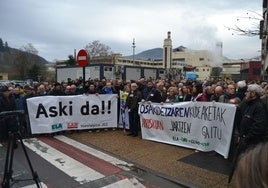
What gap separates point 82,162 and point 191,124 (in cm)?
299

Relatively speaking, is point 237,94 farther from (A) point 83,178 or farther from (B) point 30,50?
(B) point 30,50

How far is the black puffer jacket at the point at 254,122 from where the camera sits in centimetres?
511

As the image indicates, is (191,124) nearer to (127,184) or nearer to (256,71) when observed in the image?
(127,184)

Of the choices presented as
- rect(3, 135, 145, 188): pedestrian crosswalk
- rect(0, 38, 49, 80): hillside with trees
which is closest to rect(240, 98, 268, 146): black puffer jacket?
rect(3, 135, 145, 188): pedestrian crosswalk

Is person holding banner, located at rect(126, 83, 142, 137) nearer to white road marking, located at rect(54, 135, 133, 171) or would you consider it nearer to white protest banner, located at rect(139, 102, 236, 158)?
white protest banner, located at rect(139, 102, 236, 158)

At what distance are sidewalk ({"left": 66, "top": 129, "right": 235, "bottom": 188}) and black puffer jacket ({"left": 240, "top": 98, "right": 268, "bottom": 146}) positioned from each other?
3.23 feet

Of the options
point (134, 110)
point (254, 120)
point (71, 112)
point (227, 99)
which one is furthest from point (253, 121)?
point (71, 112)

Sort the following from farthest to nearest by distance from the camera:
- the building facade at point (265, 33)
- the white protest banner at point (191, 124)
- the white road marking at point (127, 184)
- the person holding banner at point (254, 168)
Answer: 1. the building facade at point (265, 33)
2. the white protest banner at point (191, 124)
3. the white road marking at point (127, 184)
4. the person holding banner at point (254, 168)

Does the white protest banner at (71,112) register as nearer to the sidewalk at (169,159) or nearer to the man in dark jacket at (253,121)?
the sidewalk at (169,159)

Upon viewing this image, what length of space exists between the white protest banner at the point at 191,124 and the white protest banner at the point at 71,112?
168 centimetres

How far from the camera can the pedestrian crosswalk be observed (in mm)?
5670

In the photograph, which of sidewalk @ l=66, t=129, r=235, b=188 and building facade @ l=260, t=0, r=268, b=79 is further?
building facade @ l=260, t=0, r=268, b=79

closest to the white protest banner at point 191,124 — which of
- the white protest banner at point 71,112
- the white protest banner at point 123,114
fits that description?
the white protest banner at point 123,114

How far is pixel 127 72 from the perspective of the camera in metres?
34.6
